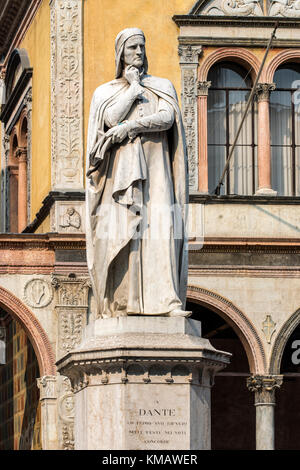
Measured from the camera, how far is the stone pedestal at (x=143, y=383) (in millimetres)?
11820

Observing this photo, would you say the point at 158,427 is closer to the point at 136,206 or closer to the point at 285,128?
the point at 136,206

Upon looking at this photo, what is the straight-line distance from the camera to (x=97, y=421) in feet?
39.3

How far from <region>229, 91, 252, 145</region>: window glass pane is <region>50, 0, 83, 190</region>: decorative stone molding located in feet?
10.4

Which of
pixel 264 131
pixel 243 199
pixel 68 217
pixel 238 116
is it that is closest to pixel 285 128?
pixel 264 131

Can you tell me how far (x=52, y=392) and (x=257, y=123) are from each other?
6.90m

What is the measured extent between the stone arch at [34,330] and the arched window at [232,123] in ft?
16.2

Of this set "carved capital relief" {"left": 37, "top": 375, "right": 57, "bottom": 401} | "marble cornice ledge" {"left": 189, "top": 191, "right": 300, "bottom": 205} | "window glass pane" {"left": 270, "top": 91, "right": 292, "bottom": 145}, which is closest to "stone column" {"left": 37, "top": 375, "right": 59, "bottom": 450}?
"carved capital relief" {"left": 37, "top": 375, "right": 57, "bottom": 401}

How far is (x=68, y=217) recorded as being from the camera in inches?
1174

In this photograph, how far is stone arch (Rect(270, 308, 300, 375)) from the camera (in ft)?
97.8

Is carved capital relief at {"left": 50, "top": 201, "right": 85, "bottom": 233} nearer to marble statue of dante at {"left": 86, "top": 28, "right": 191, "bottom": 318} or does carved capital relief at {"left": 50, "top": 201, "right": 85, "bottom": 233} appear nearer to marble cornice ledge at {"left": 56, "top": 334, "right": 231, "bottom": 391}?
marble statue of dante at {"left": 86, "top": 28, "right": 191, "bottom": 318}

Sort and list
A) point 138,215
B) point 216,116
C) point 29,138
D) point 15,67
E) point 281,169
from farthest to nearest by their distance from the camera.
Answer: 1. point 15,67
2. point 29,138
3. point 281,169
4. point 216,116
5. point 138,215

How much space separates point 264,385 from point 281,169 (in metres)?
4.64

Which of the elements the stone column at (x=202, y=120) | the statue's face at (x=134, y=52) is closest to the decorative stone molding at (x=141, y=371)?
the statue's face at (x=134, y=52)

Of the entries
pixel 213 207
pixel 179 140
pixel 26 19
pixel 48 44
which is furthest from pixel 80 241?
pixel 179 140
